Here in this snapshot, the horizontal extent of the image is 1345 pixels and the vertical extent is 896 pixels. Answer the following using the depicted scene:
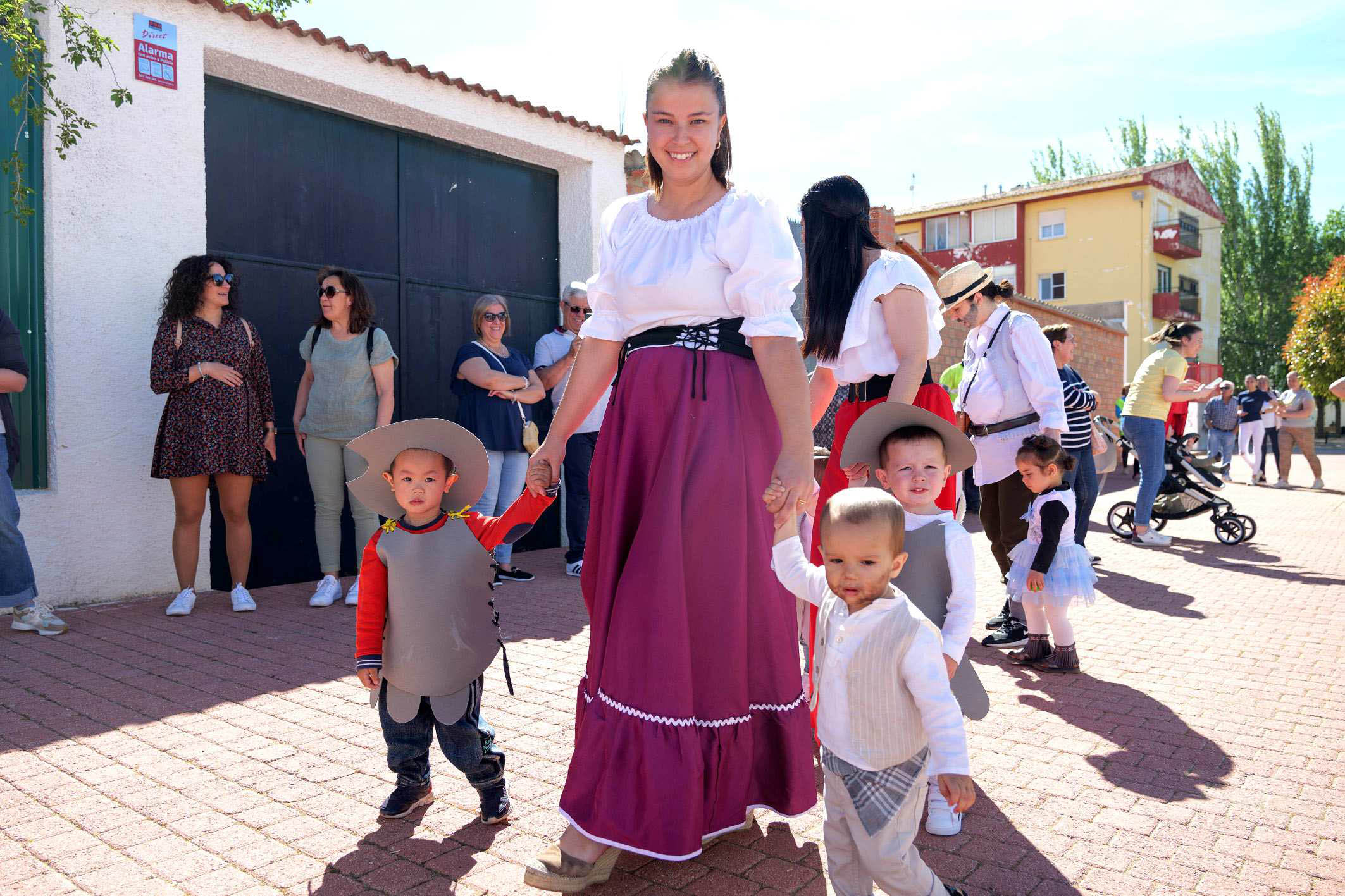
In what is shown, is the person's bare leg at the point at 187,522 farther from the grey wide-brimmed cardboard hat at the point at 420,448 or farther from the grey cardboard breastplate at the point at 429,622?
the grey cardboard breastplate at the point at 429,622

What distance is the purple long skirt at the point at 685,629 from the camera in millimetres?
2592

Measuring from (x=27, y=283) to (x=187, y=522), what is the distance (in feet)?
5.69

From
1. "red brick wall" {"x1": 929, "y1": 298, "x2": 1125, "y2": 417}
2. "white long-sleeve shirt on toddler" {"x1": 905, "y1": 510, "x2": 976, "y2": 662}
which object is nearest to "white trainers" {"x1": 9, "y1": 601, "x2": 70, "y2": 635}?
"white long-sleeve shirt on toddler" {"x1": 905, "y1": 510, "x2": 976, "y2": 662}

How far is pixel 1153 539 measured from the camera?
9.89 metres

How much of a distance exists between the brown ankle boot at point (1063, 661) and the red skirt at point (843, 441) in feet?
5.74

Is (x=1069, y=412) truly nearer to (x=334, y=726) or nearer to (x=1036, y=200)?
(x=334, y=726)

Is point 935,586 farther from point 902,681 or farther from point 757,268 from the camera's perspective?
point 757,268

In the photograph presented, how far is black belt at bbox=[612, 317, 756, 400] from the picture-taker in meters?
2.81

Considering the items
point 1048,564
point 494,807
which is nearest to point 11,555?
point 494,807

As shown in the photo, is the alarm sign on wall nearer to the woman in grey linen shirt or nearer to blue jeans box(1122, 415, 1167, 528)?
the woman in grey linen shirt

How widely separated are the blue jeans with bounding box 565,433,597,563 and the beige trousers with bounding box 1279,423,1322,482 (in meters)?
13.5

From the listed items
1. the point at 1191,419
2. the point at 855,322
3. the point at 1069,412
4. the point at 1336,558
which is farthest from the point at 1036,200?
the point at 855,322

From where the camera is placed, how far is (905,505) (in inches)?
113

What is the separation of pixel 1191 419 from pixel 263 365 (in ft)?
106
